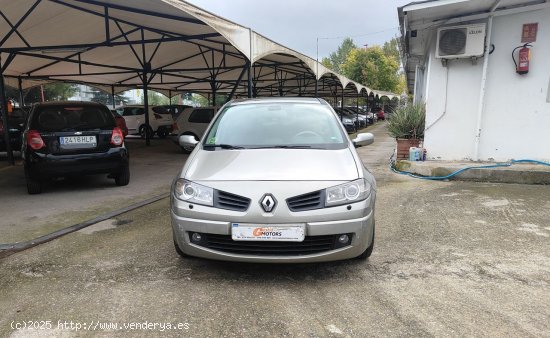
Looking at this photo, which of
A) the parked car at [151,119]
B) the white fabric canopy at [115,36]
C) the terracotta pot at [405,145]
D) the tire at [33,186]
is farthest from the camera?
the parked car at [151,119]

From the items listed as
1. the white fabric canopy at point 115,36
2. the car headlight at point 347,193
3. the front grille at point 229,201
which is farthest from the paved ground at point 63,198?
the car headlight at point 347,193

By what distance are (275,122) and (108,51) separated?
383 inches

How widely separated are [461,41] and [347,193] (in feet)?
17.7

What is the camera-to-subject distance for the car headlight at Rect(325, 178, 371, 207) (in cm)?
291

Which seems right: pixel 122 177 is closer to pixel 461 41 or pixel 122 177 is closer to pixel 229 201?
pixel 229 201

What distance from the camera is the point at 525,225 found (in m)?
4.49

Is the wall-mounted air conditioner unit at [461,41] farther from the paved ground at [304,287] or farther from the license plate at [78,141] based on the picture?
the license plate at [78,141]

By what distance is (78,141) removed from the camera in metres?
6.01

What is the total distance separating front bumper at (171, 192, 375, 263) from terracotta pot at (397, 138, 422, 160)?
18.6 ft

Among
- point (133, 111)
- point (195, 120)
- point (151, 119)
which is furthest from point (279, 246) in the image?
point (133, 111)

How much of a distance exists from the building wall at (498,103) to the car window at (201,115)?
6.76 metres

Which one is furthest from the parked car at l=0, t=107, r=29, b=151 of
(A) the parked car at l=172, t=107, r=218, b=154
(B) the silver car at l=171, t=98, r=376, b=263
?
(B) the silver car at l=171, t=98, r=376, b=263

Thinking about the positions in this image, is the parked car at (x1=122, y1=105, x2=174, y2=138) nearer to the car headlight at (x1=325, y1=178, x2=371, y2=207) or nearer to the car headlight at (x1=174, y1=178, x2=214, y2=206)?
the car headlight at (x1=174, y1=178, x2=214, y2=206)

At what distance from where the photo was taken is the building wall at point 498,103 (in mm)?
6816
